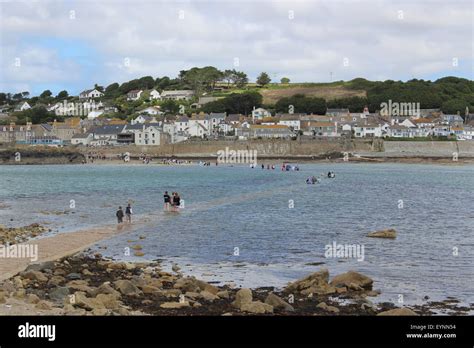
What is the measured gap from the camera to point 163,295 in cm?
1462

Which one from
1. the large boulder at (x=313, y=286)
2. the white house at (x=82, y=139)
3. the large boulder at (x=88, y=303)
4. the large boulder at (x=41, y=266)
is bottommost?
the large boulder at (x=313, y=286)

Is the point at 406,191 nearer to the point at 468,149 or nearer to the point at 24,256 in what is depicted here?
the point at 24,256

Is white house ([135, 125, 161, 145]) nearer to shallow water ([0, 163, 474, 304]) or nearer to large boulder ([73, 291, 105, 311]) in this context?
shallow water ([0, 163, 474, 304])

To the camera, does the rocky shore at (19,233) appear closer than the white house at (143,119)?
Yes

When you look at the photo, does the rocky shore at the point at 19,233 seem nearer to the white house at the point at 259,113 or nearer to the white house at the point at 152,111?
the white house at the point at 259,113

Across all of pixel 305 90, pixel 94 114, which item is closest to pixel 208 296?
pixel 94 114

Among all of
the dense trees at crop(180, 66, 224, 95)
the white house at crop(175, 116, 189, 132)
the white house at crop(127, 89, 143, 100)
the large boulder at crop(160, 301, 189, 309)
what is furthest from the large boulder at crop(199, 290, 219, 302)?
the white house at crop(127, 89, 143, 100)

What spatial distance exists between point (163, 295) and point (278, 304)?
2801 millimetres

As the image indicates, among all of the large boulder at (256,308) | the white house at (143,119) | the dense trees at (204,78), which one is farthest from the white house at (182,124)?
the large boulder at (256,308)

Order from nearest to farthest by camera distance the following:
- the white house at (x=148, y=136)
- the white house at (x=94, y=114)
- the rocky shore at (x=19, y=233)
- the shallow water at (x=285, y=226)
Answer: the shallow water at (x=285, y=226) < the rocky shore at (x=19, y=233) < the white house at (x=148, y=136) < the white house at (x=94, y=114)

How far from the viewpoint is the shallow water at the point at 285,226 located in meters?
18.4

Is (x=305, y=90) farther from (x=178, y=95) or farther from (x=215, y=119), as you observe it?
(x=215, y=119)

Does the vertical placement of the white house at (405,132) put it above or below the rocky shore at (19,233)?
above
